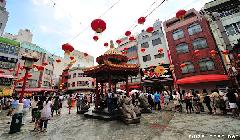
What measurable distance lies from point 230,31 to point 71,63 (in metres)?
45.6

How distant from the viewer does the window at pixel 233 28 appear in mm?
20734

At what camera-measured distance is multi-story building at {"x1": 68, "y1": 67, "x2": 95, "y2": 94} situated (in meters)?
47.8

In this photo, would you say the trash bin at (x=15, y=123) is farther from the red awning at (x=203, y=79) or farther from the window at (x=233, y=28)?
the window at (x=233, y=28)

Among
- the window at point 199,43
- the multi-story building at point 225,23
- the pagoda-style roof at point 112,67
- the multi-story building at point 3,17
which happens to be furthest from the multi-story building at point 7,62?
the multi-story building at point 225,23

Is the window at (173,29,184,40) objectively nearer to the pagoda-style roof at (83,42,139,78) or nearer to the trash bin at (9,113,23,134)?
the pagoda-style roof at (83,42,139,78)

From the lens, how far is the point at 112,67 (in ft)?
35.7

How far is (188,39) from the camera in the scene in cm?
2581

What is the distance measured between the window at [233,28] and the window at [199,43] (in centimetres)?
330

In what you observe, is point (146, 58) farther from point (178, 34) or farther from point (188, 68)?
point (188, 68)

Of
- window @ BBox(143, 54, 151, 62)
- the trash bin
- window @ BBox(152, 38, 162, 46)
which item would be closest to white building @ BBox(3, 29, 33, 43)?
window @ BBox(143, 54, 151, 62)

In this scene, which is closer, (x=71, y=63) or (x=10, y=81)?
(x=10, y=81)

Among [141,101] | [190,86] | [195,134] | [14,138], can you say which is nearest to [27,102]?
[14,138]

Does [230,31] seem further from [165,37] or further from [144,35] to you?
[144,35]

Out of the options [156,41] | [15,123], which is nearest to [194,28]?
[156,41]
